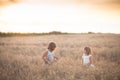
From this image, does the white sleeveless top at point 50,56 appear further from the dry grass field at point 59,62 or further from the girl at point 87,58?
the girl at point 87,58

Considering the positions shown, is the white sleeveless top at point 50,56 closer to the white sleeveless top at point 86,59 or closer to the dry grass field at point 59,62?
the dry grass field at point 59,62

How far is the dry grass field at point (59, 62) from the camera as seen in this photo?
364 centimetres

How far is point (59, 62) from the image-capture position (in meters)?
4.11

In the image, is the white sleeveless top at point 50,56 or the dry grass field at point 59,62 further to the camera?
the white sleeveless top at point 50,56

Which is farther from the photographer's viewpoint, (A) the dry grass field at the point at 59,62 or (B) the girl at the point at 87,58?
(B) the girl at the point at 87,58

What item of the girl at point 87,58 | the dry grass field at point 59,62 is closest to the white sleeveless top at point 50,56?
the dry grass field at point 59,62

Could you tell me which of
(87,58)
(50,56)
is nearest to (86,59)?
(87,58)

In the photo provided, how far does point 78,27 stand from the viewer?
15.0ft

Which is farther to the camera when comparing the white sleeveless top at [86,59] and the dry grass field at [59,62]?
the white sleeveless top at [86,59]

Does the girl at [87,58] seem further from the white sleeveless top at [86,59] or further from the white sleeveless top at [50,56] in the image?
the white sleeveless top at [50,56]

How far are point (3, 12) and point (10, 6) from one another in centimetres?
15

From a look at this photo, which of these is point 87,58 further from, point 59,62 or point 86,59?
point 59,62

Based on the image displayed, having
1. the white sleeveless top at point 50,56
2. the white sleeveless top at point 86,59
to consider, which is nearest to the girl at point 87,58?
→ the white sleeveless top at point 86,59

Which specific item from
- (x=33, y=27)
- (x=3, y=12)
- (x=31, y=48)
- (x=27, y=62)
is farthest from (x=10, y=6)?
(x=31, y=48)
